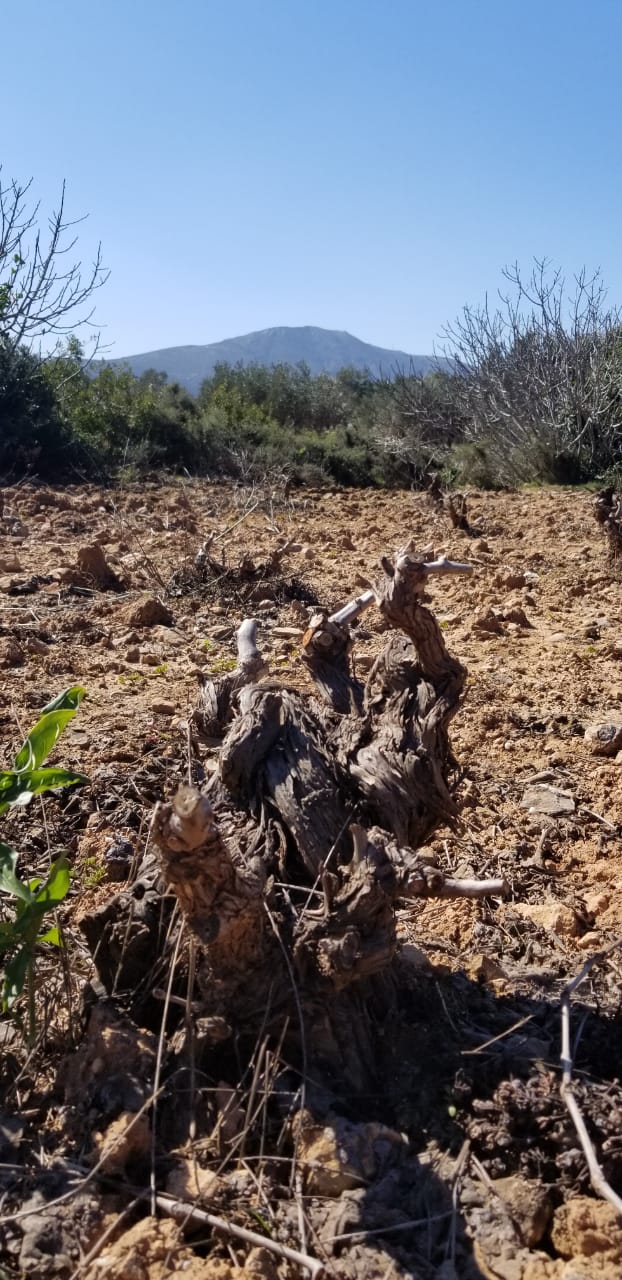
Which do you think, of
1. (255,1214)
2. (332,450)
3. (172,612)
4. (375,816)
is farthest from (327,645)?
(332,450)

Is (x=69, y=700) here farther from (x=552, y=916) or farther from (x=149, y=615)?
(x=149, y=615)

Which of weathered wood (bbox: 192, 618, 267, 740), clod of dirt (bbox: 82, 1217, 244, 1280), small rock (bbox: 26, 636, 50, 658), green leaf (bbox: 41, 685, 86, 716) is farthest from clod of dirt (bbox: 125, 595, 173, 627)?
clod of dirt (bbox: 82, 1217, 244, 1280)

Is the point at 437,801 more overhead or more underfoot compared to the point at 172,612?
more underfoot

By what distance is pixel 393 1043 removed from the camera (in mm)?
1983

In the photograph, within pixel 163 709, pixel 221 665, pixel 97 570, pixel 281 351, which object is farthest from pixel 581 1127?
pixel 281 351

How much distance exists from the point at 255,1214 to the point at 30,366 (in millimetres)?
13033

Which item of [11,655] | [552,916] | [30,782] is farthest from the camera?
[11,655]

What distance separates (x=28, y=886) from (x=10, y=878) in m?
0.18

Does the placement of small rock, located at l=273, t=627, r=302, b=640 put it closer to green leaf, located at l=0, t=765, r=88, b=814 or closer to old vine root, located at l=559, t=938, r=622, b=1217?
green leaf, located at l=0, t=765, r=88, b=814

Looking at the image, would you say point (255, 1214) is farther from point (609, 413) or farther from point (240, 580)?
point (609, 413)

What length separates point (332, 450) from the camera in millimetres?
13492

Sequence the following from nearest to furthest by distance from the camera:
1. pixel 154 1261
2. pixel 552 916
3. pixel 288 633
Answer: pixel 154 1261, pixel 552 916, pixel 288 633

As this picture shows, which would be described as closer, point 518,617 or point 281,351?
point 518,617

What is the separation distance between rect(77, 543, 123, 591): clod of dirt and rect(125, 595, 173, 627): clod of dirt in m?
0.89
